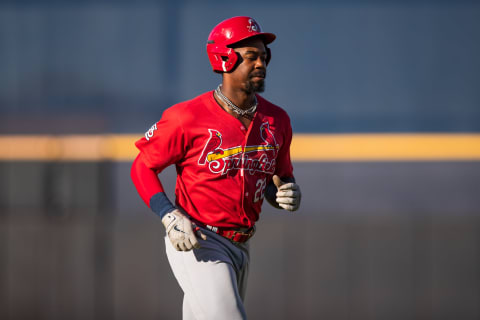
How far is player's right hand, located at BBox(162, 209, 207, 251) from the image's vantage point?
217cm

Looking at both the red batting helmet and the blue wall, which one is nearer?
the red batting helmet

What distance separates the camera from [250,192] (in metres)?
2.42

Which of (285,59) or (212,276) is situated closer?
(212,276)

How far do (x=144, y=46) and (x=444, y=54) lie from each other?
243 cm

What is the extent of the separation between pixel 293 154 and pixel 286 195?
222 centimetres

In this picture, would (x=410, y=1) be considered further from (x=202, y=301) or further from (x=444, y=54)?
(x=202, y=301)

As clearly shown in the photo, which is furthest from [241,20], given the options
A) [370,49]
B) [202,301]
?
[370,49]

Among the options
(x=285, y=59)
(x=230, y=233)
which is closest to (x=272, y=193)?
(x=230, y=233)

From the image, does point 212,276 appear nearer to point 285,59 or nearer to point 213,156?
point 213,156

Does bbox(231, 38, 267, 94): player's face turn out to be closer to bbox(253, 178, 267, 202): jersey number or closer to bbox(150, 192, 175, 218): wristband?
bbox(253, 178, 267, 202): jersey number

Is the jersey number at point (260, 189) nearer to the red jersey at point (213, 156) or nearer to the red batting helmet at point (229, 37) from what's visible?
the red jersey at point (213, 156)

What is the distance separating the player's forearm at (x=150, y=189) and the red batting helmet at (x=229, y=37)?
0.50 meters

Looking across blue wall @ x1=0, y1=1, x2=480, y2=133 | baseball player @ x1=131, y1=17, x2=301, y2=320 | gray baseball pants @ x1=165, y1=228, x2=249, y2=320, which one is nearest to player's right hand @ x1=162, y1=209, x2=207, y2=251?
baseball player @ x1=131, y1=17, x2=301, y2=320

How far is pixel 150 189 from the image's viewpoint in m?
2.37
